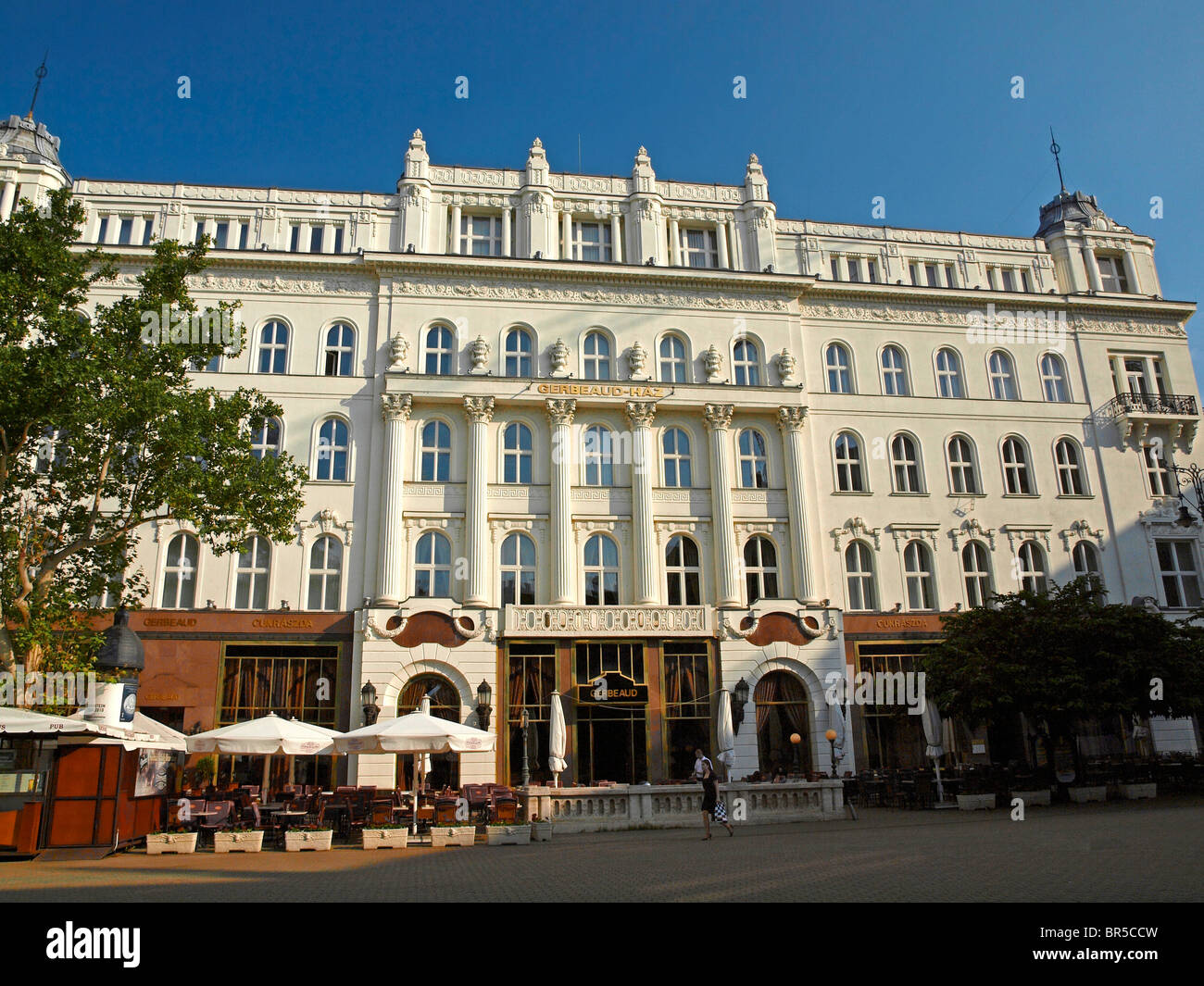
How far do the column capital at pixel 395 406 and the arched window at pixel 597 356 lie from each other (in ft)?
23.2

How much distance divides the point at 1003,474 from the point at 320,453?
27.3 m

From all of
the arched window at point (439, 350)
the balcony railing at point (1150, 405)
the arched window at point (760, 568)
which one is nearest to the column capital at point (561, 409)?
the arched window at point (439, 350)

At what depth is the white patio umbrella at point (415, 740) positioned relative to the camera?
22.3 m

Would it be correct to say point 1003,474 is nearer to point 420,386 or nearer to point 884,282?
point 884,282

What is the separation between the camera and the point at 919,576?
35.2m

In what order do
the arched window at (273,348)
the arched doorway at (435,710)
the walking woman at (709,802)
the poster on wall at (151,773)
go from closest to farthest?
the poster on wall at (151,773) < the walking woman at (709,802) < the arched doorway at (435,710) < the arched window at (273,348)

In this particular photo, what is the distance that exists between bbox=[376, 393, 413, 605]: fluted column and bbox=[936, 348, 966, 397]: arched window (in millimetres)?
22136

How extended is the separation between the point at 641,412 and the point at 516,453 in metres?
5.03

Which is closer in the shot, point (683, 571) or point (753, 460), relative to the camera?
point (683, 571)

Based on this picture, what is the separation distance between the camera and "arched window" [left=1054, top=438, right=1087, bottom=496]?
124 ft

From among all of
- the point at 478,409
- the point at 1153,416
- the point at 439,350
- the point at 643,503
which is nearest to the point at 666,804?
the point at 643,503

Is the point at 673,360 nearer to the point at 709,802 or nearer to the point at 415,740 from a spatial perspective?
the point at 415,740

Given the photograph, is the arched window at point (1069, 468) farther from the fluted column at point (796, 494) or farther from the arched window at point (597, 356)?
the arched window at point (597, 356)

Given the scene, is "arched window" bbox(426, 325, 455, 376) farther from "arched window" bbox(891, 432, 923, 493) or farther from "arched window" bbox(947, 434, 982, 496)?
"arched window" bbox(947, 434, 982, 496)
